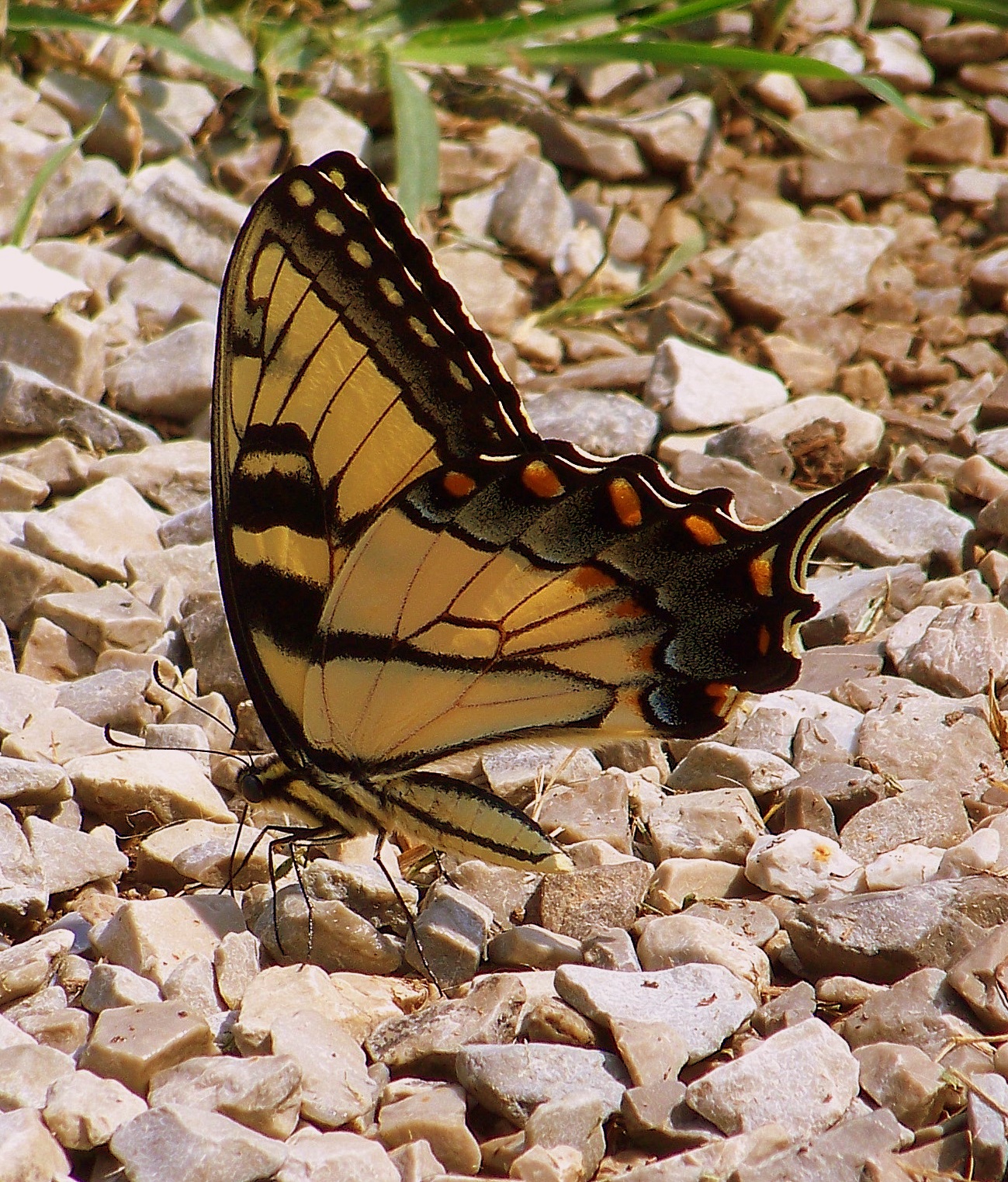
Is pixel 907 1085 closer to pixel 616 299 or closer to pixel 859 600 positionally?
pixel 859 600

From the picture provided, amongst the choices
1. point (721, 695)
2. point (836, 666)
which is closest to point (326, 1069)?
point (721, 695)

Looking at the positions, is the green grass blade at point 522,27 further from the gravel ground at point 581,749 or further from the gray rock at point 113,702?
the gray rock at point 113,702

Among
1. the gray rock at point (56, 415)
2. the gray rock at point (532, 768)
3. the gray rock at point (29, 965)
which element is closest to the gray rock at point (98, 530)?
the gray rock at point (56, 415)

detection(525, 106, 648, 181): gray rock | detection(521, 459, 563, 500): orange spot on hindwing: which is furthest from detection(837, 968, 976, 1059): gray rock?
detection(525, 106, 648, 181): gray rock

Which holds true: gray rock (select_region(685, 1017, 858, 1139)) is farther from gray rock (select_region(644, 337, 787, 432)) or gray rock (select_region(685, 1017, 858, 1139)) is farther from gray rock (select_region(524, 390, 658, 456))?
gray rock (select_region(644, 337, 787, 432))

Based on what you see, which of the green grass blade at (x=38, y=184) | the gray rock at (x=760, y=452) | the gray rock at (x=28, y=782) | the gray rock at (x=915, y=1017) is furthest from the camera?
the green grass blade at (x=38, y=184)

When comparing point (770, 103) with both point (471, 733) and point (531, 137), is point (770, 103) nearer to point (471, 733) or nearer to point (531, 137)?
point (531, 137)
